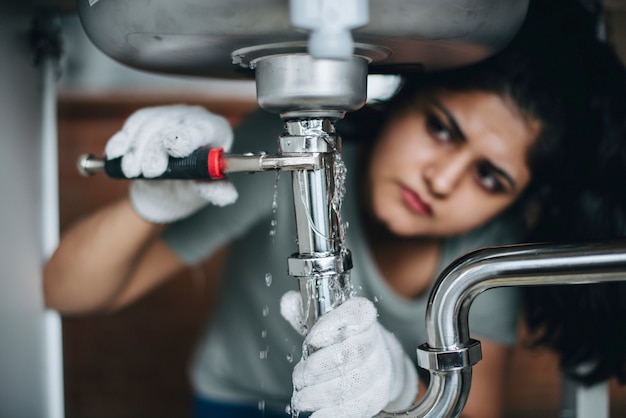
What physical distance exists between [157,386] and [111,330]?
0.69ft

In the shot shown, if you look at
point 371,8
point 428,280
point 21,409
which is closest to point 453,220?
point 428,280

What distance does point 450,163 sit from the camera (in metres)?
0.86

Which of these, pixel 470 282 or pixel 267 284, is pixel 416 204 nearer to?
pixel 267 284

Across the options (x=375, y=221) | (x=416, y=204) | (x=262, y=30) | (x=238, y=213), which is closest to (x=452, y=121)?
(x=416, y=204)

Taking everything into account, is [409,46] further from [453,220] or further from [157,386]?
[157,386]

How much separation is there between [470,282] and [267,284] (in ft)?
1.77

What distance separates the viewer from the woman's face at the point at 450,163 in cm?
85

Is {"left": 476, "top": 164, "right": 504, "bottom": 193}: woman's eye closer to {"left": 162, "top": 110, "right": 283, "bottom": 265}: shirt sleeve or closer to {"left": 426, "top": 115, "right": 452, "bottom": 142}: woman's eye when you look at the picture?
{"left": 426, "top": 115, "right": 452, "bottom": 142}: woman's eye

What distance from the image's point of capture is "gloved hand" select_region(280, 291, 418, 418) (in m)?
0.53

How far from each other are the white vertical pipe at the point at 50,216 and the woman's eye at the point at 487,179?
2.07 feet

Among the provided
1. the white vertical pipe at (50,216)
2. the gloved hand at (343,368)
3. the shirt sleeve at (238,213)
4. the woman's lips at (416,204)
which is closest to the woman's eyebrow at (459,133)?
the woman's lips at (416,204)

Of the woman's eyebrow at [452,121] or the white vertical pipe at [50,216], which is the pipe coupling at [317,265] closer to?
the woman's eyebrow at [452,121]

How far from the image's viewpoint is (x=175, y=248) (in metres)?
0.97

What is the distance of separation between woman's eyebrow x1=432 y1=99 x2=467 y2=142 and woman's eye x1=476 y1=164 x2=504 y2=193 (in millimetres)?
56
